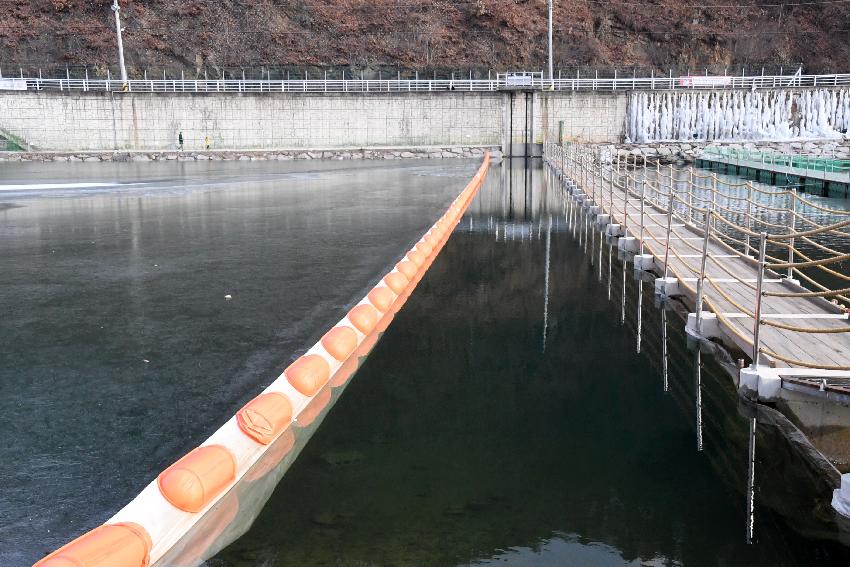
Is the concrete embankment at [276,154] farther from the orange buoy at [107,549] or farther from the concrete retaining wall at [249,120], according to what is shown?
the orange buoy at [107,549]

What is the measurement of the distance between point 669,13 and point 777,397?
66.0 metres

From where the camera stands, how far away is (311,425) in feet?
22.2

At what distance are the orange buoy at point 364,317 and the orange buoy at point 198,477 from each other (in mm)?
3459

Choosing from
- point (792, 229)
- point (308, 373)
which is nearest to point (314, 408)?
point (308, 373)

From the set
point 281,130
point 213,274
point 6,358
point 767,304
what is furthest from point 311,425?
point 281,130

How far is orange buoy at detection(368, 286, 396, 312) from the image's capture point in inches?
393

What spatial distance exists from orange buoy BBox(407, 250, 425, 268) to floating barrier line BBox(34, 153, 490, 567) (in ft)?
9.92

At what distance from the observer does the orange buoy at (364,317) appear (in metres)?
9.05

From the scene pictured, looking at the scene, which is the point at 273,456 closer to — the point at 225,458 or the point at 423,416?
the point at 225,458

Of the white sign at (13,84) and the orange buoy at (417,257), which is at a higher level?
the white sign at (13,84)

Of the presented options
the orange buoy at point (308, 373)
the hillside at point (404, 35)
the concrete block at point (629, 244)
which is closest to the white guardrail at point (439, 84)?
the hillside at point (404, 35)

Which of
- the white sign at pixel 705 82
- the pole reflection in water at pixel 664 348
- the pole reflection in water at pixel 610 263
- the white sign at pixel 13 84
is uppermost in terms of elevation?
the white sign at pixel 13 84

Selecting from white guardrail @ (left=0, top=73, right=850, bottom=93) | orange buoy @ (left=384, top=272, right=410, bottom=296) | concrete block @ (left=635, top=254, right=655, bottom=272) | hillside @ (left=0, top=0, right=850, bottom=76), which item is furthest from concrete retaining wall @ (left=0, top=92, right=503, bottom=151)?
orange buoy @ (left=384, top=272, right=410, bottom=296)

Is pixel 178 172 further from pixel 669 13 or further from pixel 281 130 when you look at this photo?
pixel 669 13
